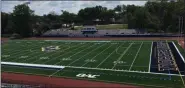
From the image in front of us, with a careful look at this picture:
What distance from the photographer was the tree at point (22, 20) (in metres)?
57.2

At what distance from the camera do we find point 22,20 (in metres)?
59.8

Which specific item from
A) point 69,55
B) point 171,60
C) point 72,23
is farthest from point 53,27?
point 171,60

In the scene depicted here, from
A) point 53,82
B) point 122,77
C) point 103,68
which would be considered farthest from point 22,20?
point 122,77

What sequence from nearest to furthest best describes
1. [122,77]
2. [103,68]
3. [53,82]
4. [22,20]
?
[53,82] → [122,77] → [103,68] → [22,20]

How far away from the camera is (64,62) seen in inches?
980

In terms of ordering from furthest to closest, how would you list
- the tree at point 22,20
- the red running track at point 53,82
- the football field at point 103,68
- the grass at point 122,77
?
the tree at point 22,20 < the football field at point 103,68 < the red running track at point 53,82 < the grass at point 122,77

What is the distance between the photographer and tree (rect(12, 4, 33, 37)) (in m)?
57.2

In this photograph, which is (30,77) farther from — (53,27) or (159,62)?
(53,27)

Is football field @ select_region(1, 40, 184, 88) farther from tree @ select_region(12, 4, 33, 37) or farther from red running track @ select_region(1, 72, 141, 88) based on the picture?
tree @ select_region(12, 4, 33, 37)

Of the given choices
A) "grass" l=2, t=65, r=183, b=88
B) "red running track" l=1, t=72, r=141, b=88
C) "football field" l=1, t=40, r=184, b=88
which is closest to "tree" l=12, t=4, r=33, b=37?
"football field" l=1, t=40, r=184, b=88

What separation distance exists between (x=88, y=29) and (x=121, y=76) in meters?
41.3

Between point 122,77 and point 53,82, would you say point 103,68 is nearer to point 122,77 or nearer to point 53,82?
point 122,77

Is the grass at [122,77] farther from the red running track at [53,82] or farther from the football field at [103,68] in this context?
the red running track at [53,82]

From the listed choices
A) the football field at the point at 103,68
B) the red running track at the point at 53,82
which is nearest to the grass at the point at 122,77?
the football field at the point at 103,68
